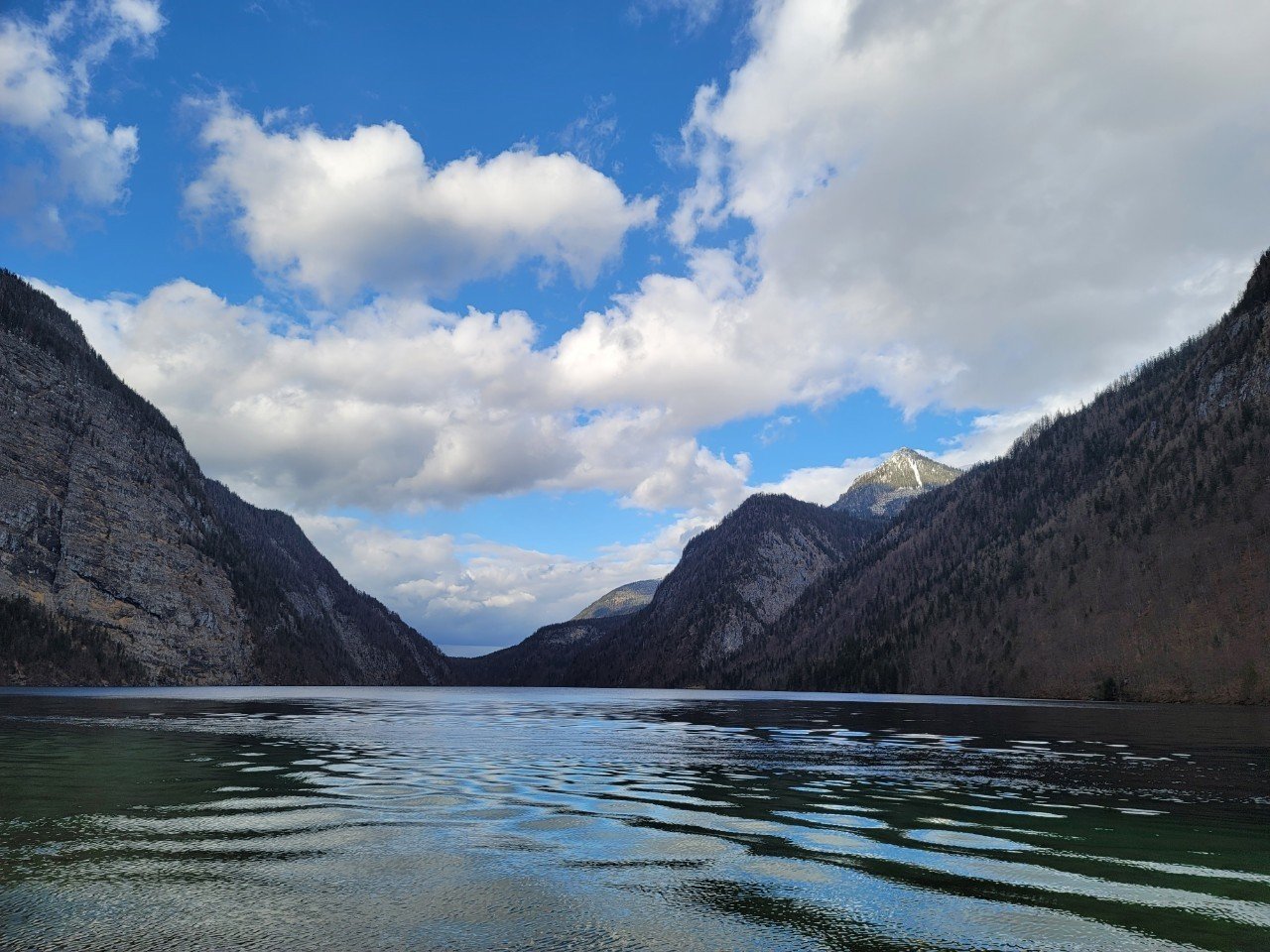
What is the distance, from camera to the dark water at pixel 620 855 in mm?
8266

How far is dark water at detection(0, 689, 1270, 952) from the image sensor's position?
827cm

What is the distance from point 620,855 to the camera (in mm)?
12648

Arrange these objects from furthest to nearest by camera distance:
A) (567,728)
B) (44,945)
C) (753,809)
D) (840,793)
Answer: (567,728) → (840,793) → (753,809) → (44,945)

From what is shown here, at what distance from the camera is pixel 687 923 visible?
8.53 meters

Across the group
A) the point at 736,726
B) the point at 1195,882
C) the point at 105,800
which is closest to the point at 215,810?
the point at 105,800

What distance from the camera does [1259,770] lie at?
28.7 meters

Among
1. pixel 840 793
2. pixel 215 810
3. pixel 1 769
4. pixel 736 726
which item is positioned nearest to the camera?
pixel 215 810

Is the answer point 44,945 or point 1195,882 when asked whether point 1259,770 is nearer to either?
point 1195,882

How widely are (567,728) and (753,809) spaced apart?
36.9 meters

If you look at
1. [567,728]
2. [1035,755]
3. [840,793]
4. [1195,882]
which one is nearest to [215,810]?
[840,793]

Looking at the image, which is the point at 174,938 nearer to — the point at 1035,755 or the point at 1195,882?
the point at 1195,882

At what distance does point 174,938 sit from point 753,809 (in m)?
12.7

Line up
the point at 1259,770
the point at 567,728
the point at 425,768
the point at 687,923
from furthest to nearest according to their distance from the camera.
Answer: the point at 567,728 → the point at 1259,770 → the point at 425,768 → the point at 687,923

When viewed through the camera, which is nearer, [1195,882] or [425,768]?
[1195,882]
